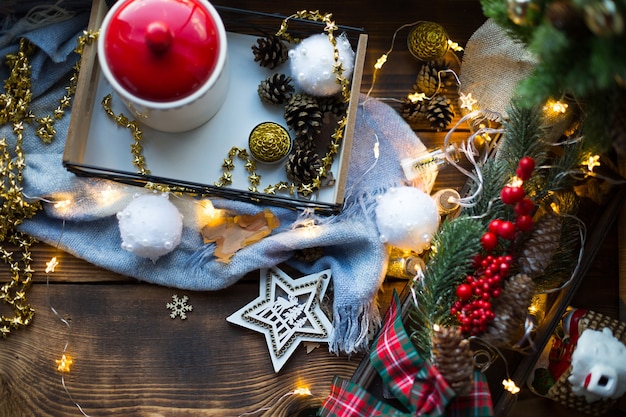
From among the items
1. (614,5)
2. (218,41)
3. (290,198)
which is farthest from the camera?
(290,198)

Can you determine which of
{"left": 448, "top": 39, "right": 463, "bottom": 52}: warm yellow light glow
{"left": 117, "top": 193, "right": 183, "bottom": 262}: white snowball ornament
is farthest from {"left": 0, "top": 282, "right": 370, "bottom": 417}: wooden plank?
{"left": 448, "top": 39, "right": 463, "bottom": 52}: warm yellow light glow

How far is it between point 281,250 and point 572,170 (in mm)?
457

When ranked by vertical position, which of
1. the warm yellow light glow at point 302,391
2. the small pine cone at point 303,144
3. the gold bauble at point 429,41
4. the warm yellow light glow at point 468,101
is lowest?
the warm yellow light glow at point 302,391

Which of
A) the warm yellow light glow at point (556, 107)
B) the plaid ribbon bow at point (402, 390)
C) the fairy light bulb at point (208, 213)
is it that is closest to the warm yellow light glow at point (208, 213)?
the fairy light bulb at point (208, 213)

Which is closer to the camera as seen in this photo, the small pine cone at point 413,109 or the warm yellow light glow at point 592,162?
the warm yellow light glow at point 592,162

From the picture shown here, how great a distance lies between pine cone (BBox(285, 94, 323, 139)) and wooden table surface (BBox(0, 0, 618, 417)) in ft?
0.89

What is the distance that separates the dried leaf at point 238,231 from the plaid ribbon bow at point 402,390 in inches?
9.4

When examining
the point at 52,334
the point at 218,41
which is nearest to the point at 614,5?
the point at 218,41

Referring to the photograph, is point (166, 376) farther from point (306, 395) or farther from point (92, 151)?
point (92, 151)

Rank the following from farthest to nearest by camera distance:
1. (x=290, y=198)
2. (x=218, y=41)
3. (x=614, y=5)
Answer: (x=290, y=198), (x=218, y=41), (x=614, y=5)

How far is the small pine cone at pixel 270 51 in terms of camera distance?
100cm

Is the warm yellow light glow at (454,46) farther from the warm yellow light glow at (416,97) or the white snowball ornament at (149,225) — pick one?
the white snowball ornament at (149,225)

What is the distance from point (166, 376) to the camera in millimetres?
1042

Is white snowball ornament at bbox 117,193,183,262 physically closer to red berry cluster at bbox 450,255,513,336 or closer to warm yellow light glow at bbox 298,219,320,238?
warm yellow light glow at bbox 298,219,320,238
